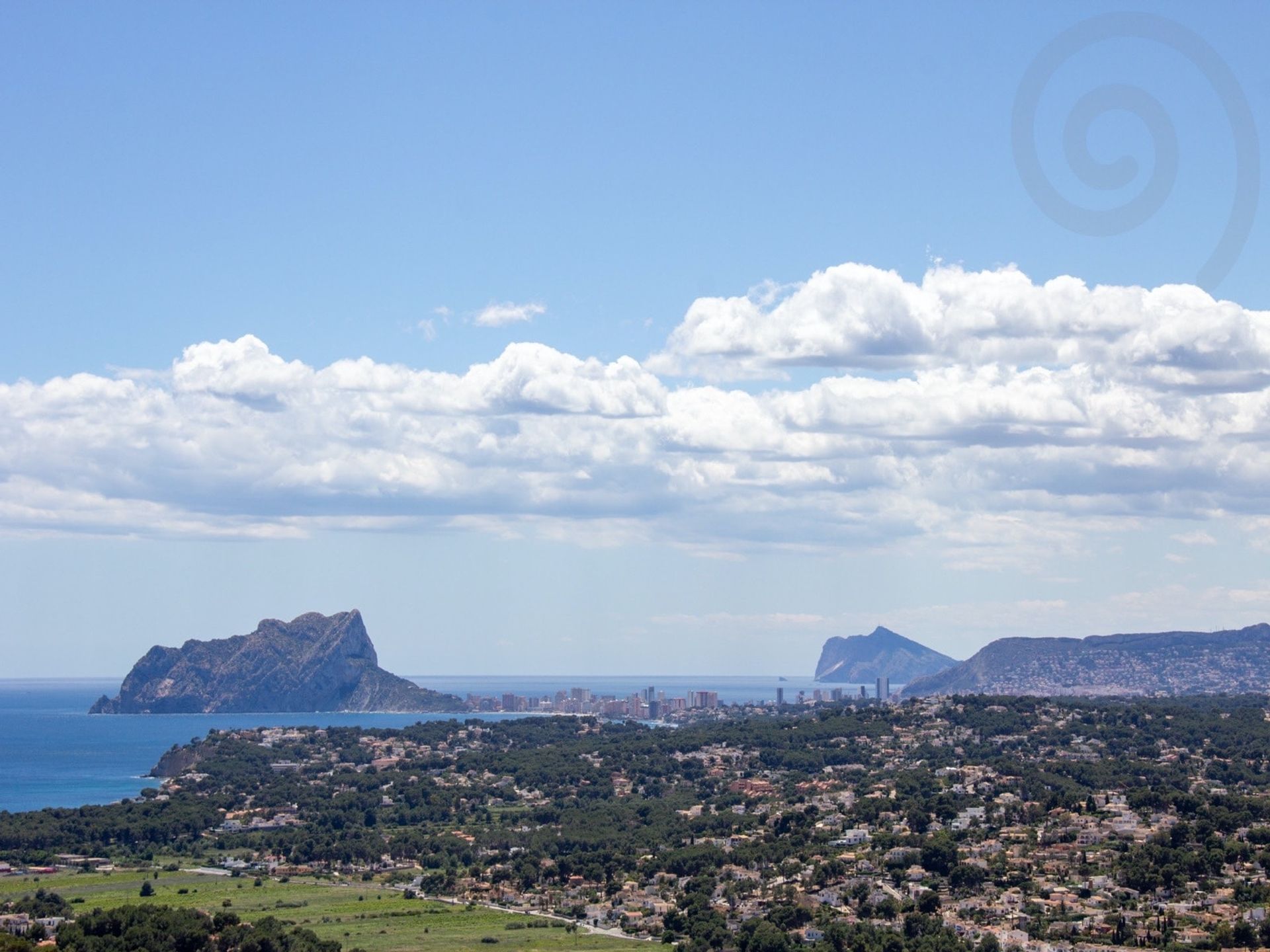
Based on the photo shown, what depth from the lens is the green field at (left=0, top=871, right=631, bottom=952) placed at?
8081cm

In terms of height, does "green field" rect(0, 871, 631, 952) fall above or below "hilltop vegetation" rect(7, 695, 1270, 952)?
below

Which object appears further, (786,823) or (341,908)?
(786,823)

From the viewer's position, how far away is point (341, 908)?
9162 centimetres

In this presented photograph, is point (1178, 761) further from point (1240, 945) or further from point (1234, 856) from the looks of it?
point (1240, 945)

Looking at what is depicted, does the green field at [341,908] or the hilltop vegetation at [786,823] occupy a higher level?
the hilltop vegetation at [786,823]

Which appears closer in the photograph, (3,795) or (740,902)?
(740,902)

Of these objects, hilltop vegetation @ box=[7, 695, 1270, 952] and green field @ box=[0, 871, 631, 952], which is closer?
green field @ box=[0, 871, 631, 952]

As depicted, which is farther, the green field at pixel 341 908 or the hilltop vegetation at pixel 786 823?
the hilltop vegetation at pixel 786 823

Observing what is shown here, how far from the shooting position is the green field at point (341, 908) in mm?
80812

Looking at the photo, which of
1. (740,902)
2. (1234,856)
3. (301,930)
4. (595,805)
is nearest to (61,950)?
(301,930)

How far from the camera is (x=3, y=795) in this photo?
15938 centimetres

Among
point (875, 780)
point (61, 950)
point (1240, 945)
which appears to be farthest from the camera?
point (875, 780)

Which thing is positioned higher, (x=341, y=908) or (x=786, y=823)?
(x=786, y=823)

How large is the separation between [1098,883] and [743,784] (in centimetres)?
5858
